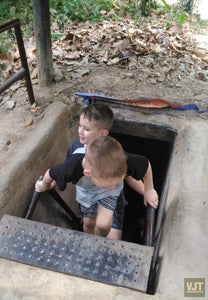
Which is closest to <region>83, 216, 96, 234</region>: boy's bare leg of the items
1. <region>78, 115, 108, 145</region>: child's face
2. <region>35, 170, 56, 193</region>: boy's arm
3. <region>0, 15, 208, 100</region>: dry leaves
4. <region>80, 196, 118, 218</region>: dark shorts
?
<region>80, 196, 118, 218</region>: dark shorts

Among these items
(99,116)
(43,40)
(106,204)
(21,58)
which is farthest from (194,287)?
(43,40)

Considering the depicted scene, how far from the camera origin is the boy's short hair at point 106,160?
149 centimetres

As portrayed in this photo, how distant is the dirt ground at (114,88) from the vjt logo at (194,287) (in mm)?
1548

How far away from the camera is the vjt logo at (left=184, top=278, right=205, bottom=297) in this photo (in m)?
1.30

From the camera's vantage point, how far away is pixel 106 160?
1493 mm

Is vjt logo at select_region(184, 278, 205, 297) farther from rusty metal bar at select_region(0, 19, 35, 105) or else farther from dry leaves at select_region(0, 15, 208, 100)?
dry leaves at select_region(0, 15, 208, 100)

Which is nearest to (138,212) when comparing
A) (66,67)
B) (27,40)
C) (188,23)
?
(66,67)

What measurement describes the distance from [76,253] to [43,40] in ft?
6.80

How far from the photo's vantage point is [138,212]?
3432 millimetres

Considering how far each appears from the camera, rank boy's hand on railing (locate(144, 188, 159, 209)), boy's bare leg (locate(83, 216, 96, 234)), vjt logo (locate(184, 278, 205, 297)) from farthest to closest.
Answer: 1. boy's bare leg (locate(83, 216, 96, 234))
2. boy's hand on railing (locate(144, 188, 159, 209))
3. vjt logo (locate(184, 278, 205, 297))

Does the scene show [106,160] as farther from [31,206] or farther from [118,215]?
[118,215]

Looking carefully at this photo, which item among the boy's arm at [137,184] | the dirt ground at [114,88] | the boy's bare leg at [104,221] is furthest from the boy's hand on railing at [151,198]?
the dirt ground at [114,88]

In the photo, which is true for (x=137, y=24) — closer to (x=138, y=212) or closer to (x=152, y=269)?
(x=138, y=212)

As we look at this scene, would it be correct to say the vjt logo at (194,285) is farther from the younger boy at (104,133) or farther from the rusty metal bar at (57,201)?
the rusty metal bar at (57,201)
